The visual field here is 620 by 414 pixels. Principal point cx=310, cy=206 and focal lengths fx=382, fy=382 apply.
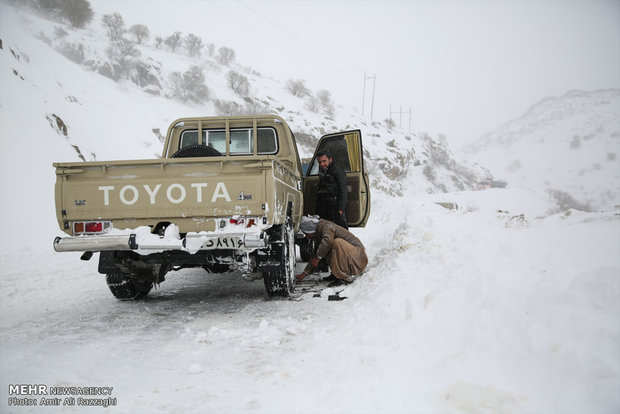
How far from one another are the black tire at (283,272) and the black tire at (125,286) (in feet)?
5.56

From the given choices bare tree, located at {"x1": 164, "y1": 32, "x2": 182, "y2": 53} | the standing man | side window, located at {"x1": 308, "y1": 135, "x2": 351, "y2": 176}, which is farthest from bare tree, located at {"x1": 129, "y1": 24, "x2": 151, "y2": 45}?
the standing man

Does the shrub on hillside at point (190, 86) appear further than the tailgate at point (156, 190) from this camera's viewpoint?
Yes

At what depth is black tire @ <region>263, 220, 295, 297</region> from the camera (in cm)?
446

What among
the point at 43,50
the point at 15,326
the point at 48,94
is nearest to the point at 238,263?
the point at 15,326

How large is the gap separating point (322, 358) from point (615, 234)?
313 centimetres

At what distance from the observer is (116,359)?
3145mm

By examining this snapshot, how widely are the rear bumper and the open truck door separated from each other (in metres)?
3.40

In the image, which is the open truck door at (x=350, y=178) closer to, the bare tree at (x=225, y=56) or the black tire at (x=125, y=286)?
the black tire at (x=125, y=286)

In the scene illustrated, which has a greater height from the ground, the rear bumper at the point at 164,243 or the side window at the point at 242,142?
the side window at the point at 242,142

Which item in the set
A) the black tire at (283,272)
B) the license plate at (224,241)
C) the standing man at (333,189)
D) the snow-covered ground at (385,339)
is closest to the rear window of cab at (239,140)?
the standing man at (333,189)

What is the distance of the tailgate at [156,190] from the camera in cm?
399

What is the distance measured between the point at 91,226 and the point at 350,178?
4423mm

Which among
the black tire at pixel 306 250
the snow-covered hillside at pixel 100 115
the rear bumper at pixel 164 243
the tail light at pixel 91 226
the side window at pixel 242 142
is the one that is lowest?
the black tire at pixel 306 250

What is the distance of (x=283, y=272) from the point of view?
455cm
